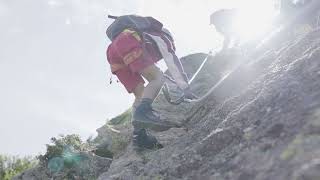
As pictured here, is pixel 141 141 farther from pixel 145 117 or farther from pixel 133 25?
pixel 133 25

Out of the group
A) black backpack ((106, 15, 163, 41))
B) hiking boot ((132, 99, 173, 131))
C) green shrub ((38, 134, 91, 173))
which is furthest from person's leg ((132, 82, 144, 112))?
green shrub ((38, 134, 91, 173))

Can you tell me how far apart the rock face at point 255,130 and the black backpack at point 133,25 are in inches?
55.3

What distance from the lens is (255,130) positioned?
5.26 m

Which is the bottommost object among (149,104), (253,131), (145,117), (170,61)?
(253,131)

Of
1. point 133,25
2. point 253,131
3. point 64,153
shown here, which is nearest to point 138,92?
point 133,25

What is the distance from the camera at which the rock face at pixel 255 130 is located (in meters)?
4.32

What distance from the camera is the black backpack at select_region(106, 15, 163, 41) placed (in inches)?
323

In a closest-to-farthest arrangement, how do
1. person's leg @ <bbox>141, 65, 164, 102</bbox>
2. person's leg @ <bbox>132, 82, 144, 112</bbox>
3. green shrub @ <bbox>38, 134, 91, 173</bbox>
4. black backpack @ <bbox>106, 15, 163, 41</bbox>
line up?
person's leg @ <bbox>141, 65, 164, 102</bbox>
black backpack @ <bbox>106, 15, 163, 41</bbox>
person's leg @ <bbox>132, 82, 144, 112</bbox>
green shrub @ <bbox>38, 134, 91, 173</bbox>

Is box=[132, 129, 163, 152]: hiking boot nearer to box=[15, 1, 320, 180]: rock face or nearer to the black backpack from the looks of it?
box=[15, 1, 320, 180]: rock face

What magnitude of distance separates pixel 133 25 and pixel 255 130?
11.4ft

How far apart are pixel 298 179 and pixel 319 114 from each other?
86 cm

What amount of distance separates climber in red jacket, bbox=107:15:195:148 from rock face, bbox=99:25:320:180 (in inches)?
18.7

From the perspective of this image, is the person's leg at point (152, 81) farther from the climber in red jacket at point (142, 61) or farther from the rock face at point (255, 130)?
the rock face at point (255, 130)

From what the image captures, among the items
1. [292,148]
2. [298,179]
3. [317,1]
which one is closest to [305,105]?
[292,148]
